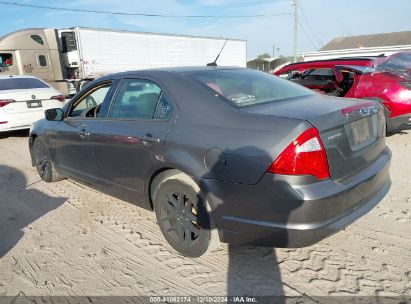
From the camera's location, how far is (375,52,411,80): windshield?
6.55 meters

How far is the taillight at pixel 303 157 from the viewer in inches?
95.8

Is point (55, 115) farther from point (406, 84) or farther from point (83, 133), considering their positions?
point (406, 84)

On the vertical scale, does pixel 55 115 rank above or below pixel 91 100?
below

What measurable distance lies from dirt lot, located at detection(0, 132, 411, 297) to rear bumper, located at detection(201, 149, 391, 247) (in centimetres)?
36

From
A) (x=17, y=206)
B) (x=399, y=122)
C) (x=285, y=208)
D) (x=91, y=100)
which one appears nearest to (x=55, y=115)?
(x=91, y=100)

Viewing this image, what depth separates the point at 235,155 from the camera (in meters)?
2.62

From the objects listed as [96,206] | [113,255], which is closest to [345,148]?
[113,255]

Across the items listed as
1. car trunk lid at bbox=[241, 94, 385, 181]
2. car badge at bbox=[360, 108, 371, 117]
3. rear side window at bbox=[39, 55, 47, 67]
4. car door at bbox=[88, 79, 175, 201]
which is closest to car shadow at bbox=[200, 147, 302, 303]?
car trunk lid at bbox=[241, 94, 385, 181]

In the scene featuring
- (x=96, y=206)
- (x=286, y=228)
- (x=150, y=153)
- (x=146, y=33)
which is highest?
(x=146, y=33)

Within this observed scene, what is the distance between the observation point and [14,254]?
3.43 meters

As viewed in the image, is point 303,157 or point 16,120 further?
point 16,120

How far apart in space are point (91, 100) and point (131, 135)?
1.46 m

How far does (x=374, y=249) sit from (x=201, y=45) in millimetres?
18619

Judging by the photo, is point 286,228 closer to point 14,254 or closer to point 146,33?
point 14,254
